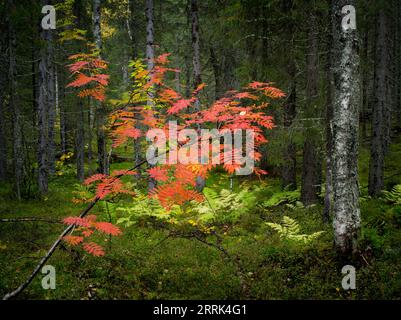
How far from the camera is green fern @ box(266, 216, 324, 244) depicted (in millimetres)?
7406

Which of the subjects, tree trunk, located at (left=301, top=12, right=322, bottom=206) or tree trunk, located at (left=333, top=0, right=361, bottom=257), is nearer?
tree trunk, located at (left=333, top=0, right=361, bottom=257)

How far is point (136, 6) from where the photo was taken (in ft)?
63.1

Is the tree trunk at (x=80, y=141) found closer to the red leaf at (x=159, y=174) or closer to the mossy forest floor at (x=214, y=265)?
the mossy forest floor at (x=214, y=265)

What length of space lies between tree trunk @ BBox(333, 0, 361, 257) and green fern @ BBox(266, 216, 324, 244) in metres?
1.13

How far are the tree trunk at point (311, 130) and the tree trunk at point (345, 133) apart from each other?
2012mm

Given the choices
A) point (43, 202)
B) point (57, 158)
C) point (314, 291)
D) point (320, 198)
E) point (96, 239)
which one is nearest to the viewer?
point (314, 291)

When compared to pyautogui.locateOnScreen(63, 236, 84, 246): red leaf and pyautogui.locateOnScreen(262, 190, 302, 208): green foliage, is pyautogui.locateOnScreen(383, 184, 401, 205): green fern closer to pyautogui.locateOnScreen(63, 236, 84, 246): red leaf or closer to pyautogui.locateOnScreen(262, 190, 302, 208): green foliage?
pyautogui.locateOnScreen(262, 190, 302, 208): green foliage

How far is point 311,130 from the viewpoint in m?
8.76

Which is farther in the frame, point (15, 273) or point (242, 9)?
point (242, 9)

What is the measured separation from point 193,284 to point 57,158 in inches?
762

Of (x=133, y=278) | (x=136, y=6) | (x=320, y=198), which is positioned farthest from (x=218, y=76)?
(x=133, y=278)

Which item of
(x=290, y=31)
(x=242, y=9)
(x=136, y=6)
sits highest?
(x=136, y=6)

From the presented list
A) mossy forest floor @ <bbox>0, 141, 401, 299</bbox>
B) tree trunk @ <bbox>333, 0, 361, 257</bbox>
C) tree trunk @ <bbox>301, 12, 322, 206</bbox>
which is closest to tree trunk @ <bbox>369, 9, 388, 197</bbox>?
tree trunk @ <bbox>301, 12, 322, 206</bbox>
